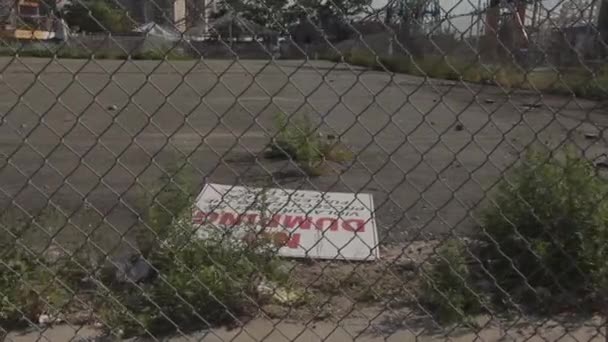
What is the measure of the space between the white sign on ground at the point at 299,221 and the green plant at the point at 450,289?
35cm

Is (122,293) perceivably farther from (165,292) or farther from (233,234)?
(233,234)

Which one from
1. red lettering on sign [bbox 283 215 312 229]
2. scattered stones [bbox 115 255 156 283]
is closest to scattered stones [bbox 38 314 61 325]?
scattered stones [bbox 115 255 156 283]

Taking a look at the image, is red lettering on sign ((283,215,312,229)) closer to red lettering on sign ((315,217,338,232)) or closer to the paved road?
red lettering on sign ((315,217,338,232))

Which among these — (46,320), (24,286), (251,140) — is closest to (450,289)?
(46,320)

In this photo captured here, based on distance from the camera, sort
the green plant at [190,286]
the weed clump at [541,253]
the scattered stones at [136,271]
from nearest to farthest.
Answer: the green plant at [190,286] → the weed clump at [541,253] → the scattered stones at [136,271]

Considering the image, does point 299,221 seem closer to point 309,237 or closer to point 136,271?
point 309,237

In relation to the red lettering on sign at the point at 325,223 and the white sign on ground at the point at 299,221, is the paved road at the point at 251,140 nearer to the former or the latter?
the white sign on ground at the point at 299,221

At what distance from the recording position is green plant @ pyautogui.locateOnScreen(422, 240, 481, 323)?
2.98m

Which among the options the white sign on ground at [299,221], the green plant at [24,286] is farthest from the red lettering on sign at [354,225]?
the green plant at [24,286]

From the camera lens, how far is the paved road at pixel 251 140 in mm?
3299

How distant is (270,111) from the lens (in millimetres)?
10570

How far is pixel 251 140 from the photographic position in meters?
8.05

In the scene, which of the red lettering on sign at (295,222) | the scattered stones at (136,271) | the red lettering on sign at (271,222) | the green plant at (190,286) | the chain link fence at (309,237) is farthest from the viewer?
the red lettering on sign at (295,222)

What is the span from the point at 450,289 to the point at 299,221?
51.4 inches
